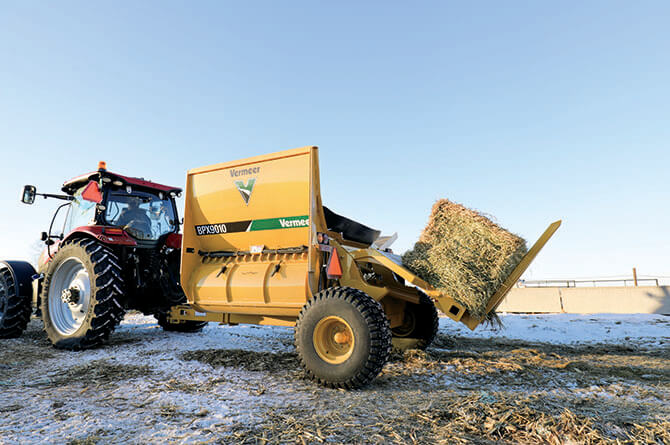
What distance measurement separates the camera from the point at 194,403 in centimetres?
311

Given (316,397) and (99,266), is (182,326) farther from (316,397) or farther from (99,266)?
(316,397)

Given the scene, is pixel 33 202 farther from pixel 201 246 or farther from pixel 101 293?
pixel 201 246

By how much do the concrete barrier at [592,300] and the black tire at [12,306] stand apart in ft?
43.8

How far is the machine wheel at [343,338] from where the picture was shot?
3543mm

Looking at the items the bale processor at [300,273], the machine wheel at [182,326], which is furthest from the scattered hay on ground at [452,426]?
the machine wheel at [182,326]

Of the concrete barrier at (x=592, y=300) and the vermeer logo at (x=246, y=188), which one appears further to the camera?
the concrete barrier at (x=592, y=300)

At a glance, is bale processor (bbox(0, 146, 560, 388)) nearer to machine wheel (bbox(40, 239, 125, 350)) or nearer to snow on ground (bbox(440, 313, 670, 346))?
machine wheel (bbox(40, 239, 125, 350))

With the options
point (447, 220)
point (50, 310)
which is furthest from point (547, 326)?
point (50, 310)

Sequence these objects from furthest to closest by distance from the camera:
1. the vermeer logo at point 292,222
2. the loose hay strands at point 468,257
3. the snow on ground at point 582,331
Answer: the snow on ground at point 582,331
the vermeer logo at point 292,222
the loose hay strands at point 468,257

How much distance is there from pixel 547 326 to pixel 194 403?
25.5ft

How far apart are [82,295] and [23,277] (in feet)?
6.74

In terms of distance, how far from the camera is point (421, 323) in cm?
576

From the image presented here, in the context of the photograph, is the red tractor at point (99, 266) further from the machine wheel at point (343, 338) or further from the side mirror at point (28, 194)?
the machine wheel at point (343, 338)

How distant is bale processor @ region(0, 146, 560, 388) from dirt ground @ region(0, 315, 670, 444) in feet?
1.51
